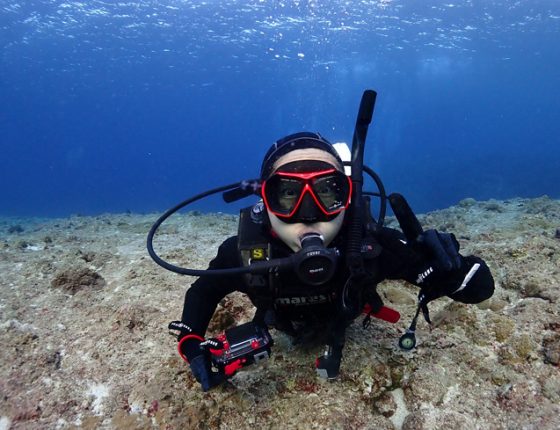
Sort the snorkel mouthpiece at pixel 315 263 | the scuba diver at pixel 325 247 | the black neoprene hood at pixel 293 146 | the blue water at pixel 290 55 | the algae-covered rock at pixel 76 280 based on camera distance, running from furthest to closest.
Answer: the blue water at pixel 290 55 < the algae-covered rock at pixel 76 280 < the black neoprene hood at pixel 293 146 < the scuba diver at pixel 325 247 < the snorkel mouthpiece at pixel 315 263

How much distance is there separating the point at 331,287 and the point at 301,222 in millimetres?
564

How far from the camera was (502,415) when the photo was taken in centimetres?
255

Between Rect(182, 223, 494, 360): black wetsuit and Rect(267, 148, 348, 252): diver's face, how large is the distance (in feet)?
0.45

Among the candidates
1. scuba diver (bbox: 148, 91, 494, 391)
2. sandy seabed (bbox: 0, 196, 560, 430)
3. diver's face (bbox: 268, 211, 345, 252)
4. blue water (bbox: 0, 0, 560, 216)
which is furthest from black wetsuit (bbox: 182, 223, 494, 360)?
blue water (bbox: 0, 0, 560, 216)

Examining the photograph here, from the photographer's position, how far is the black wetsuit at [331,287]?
2.69m

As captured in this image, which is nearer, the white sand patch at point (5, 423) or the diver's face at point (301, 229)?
the diver's face at point (301, 229)

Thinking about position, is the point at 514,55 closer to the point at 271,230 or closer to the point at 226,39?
the point at 226,39

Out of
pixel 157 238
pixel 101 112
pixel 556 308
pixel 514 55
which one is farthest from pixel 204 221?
pixel 101 112

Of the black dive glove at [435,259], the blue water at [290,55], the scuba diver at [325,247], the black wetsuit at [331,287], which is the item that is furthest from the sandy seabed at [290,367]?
the blue water at [290,55]

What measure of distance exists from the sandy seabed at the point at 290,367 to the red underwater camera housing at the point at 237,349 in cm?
41

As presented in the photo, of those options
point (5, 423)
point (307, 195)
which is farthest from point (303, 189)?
point (5, 423)

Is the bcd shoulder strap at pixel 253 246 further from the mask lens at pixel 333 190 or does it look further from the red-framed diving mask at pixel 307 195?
the mask lens at pixel 333 190

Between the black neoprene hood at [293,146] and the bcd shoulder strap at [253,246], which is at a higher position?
the black neoprene hood at [293,146]

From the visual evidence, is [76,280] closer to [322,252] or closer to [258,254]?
[258,254]
